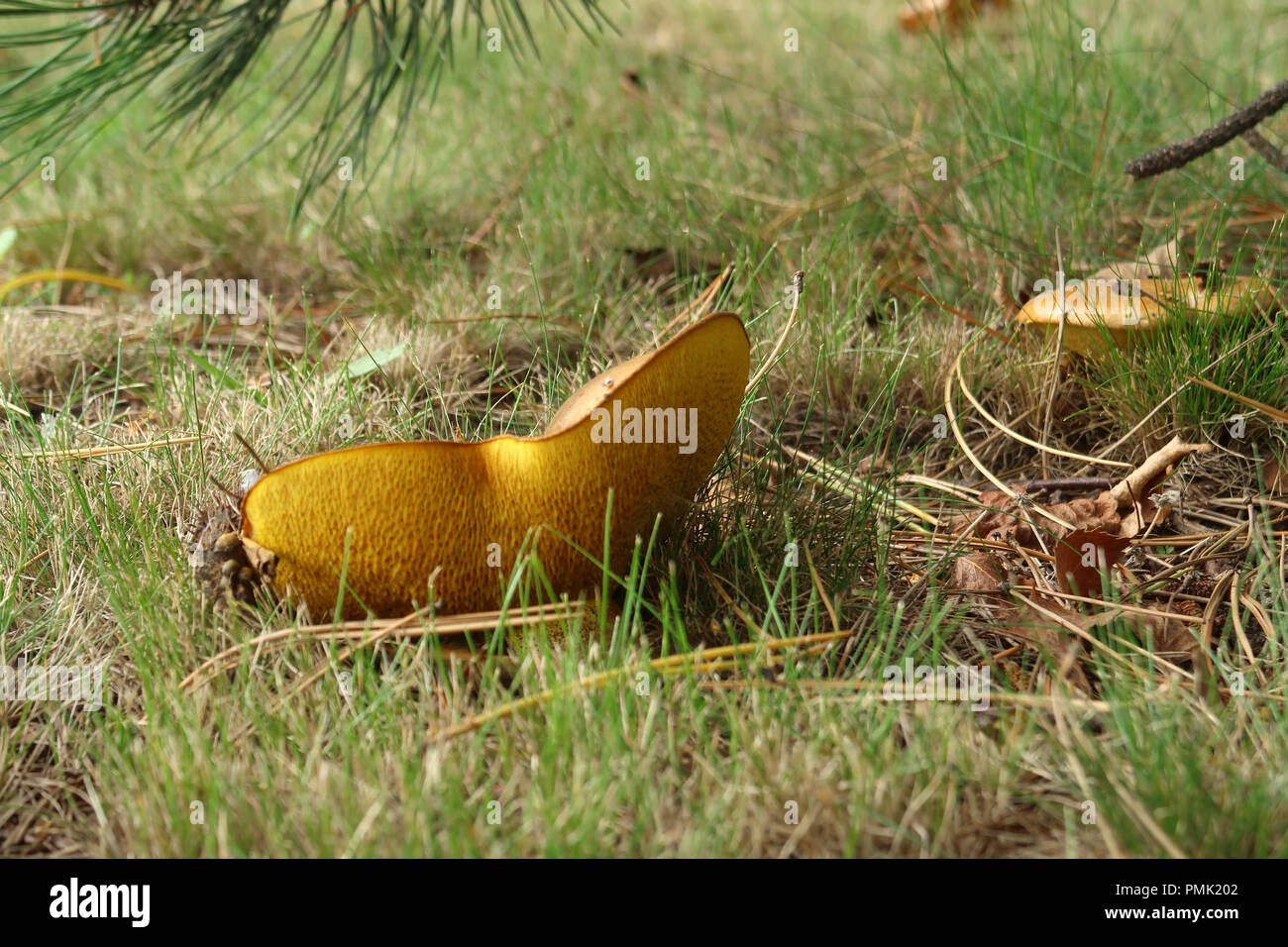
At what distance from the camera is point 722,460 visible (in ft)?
5.35

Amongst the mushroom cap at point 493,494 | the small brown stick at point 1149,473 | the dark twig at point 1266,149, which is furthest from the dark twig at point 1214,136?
the mushroom cap at point 493,494

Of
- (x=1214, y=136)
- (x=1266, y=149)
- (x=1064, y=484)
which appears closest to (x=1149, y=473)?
(x=1064, y=484)

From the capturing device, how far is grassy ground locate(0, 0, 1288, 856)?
1076 millimetres

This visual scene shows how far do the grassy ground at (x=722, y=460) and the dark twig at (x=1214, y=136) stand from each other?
211mm

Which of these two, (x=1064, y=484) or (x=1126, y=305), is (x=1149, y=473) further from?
(x=1126, y=305)

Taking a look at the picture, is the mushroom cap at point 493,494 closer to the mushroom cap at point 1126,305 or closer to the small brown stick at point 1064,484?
the small brown stick at point 1064,484

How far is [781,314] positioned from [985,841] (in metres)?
1.27

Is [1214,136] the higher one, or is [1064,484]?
[1214,136]

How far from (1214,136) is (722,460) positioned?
98 cm

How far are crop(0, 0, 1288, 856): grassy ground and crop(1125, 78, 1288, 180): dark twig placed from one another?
211 mm

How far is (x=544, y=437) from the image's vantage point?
3.63 ft

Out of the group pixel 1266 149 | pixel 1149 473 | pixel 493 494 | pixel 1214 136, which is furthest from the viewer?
A: pixel 1266 149

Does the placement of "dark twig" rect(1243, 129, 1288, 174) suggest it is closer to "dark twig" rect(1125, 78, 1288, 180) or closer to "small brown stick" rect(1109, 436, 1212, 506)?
"dark twig" rect(1125, 78, 1288, 180)

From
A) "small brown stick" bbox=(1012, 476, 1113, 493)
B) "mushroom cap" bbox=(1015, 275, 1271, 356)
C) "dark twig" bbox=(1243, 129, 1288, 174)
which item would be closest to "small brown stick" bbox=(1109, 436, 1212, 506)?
"small brown stick" bbox=(1012, 476, 1113, 493)
